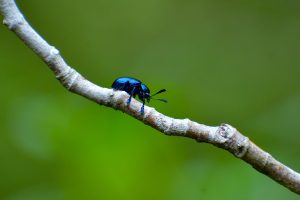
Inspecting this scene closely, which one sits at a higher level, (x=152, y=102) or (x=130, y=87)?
(x=152, y=102)

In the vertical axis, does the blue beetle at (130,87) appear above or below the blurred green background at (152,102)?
below

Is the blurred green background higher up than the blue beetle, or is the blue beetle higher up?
the blurred green background

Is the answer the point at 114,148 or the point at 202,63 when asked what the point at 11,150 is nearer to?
the point at 114,148

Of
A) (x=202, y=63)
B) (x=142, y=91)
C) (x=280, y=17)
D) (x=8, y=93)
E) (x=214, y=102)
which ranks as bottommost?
(x=142, y=91)

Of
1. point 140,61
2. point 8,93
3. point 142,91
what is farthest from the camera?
point 140,61

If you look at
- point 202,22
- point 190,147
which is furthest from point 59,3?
point 190,147

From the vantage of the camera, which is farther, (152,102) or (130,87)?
(152,102)

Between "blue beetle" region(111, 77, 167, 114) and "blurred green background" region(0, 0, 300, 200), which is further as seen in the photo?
"blurred green background" region(0, 0, 300, 200)

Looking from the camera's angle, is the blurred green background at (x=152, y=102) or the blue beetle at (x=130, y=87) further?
the blurred green background at (x=152, y=102)
